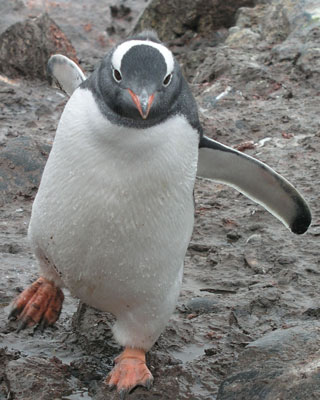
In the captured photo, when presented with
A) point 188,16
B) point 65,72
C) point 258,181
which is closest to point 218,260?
point 258,181

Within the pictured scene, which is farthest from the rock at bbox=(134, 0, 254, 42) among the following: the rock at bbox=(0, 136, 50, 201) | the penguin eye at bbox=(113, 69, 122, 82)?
the penguin eye at bbox=(113, 69, 122, 82)

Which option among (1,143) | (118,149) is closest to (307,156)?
(1,143)

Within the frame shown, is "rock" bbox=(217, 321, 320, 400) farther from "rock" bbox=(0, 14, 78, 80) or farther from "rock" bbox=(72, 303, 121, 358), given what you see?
"rock" bbox=(0, 14, 78, 80)

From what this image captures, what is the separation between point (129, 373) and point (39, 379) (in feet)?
1.15

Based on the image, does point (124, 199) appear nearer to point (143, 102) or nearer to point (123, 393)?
point (143, 102)

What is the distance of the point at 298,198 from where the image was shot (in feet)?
11.4

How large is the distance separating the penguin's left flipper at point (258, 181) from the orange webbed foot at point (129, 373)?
0.94 metres

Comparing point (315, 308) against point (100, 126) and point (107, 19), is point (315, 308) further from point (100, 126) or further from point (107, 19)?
point (107, 19)

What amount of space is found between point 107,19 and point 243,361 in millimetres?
7726

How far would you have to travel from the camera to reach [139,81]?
2.45m

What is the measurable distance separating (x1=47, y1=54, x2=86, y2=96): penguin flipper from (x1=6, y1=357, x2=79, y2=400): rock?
1535 millimetres

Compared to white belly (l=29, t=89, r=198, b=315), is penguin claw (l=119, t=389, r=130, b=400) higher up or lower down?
lower down

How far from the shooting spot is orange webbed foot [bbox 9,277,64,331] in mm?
3201

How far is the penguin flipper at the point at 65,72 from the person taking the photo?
392 cm
